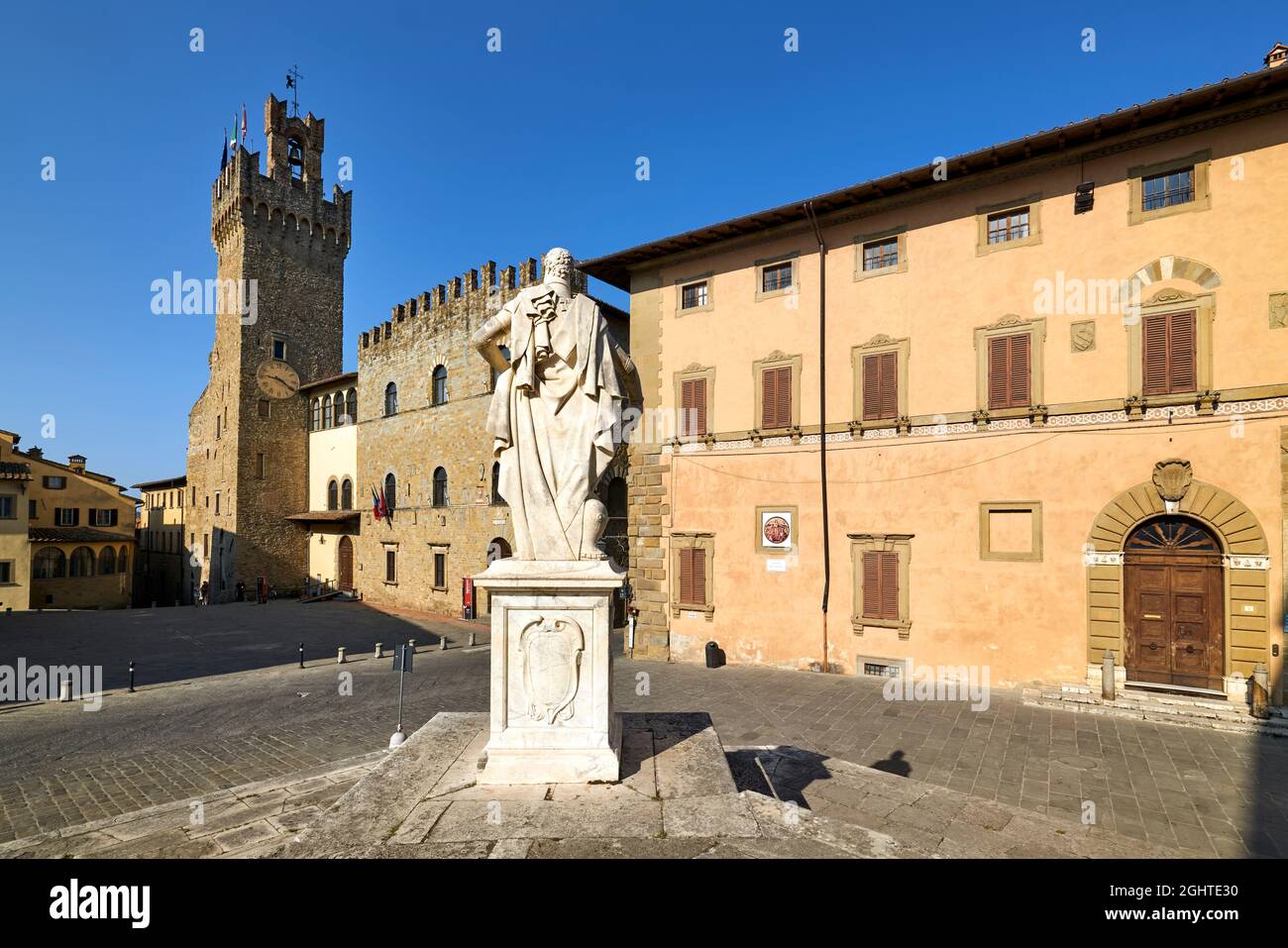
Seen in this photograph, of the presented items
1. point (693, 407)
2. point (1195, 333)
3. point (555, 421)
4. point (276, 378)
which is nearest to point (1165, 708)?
point (1195, 333)

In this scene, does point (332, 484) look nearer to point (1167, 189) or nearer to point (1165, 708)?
point (1165, 708)

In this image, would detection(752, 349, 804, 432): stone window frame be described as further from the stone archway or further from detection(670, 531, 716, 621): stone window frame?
the stone archway

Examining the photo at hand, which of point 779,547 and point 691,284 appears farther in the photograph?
point 691,284

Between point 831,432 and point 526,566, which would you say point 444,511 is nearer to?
point 831,432

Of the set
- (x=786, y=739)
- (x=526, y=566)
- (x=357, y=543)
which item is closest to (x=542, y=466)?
(x=526, y=566)

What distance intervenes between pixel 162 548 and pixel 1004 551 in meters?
60.0

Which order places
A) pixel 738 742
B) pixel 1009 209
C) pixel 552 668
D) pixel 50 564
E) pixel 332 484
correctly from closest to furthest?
pixel 552 668, pixel 738 742, pixel 1009 209, pixel 332 484, pixel 50 564

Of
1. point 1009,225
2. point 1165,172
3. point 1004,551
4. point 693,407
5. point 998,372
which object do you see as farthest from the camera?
point 693,407

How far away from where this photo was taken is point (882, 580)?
15.1 meters

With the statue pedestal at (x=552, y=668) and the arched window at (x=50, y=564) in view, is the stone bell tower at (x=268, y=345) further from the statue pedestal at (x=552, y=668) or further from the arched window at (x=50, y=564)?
the statue pedestal at (x=552, y=668)

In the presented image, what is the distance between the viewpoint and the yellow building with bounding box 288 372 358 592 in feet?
114

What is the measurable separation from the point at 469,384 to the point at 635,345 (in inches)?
414
